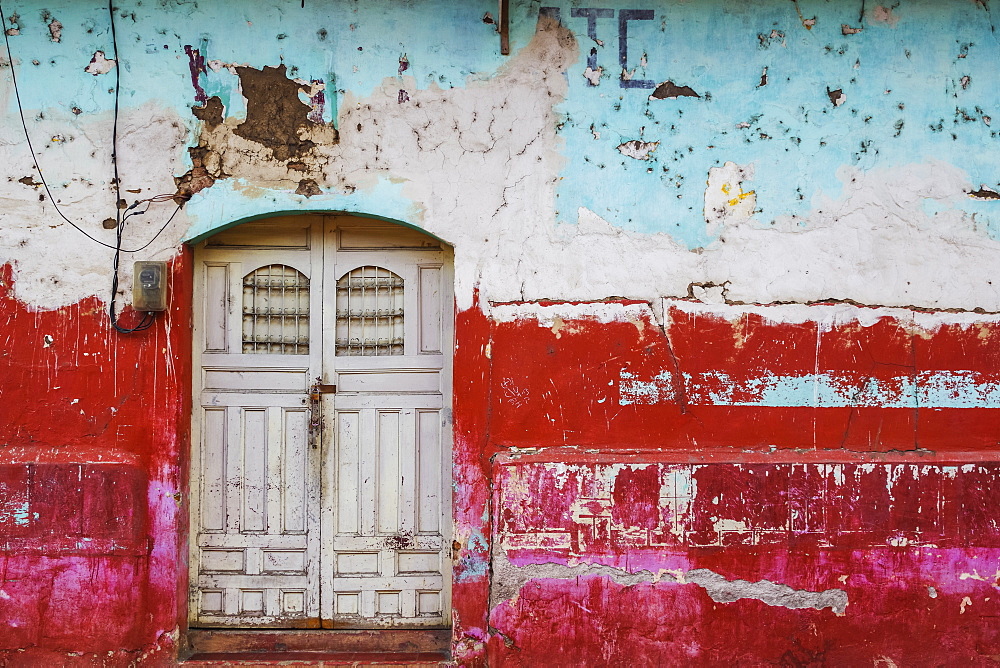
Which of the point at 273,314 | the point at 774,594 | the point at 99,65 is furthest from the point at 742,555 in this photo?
the point at 99,65

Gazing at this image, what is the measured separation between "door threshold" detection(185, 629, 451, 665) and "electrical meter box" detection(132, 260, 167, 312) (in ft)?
5.31

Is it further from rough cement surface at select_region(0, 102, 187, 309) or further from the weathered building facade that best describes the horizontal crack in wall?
rough cement surface at select_region(0, 102, 187, 309)

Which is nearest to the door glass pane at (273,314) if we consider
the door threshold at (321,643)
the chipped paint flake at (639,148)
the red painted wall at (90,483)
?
the red painted wall at (90,483)

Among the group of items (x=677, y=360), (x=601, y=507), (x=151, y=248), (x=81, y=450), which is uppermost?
(x=151, y=248)

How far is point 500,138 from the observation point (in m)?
3.86

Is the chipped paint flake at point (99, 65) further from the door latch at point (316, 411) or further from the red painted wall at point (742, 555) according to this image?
the red painted wall at point (742, 555)

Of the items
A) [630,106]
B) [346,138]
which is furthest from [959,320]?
[346,138]

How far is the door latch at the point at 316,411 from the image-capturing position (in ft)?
13.2

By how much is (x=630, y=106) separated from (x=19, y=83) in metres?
2.92

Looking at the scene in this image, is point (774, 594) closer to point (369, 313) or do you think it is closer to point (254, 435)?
point (369, 313)

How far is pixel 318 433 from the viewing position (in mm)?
4020

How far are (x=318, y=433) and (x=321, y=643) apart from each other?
3.38ft

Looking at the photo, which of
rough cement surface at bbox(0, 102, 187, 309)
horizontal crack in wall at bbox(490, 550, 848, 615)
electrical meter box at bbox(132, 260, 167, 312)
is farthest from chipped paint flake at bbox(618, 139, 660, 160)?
electrical meter box at bbox(132, 260, 167, 312)

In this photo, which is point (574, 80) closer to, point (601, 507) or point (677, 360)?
point (677, 360)
